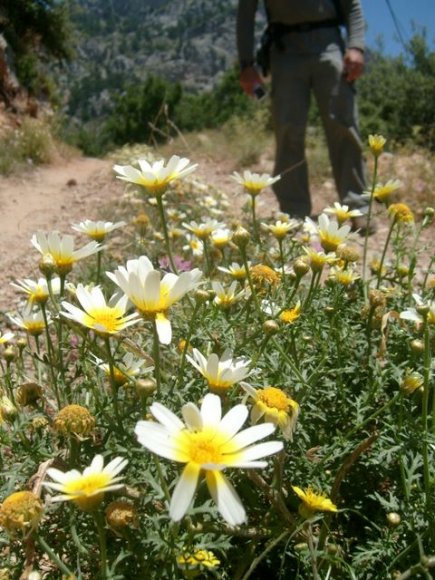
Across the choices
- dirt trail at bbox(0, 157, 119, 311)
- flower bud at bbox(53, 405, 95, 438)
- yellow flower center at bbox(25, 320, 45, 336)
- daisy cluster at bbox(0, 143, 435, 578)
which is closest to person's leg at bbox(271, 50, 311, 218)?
dirt trail at bbox(0, 157, 119, 311)

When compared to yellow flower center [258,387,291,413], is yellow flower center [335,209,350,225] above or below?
→ above

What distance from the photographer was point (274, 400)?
3.23 ft

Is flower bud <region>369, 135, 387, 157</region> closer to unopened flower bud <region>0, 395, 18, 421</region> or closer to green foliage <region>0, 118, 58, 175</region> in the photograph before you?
unopened flower bud <region>0, 395, 18, 421</region>

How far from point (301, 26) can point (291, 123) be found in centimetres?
59

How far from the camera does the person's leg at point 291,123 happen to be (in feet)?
13.0

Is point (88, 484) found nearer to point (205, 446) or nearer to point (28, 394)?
point (205, 446)

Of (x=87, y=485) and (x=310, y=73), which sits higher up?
(x=310, y=73)

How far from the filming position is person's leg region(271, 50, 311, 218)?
3.96m

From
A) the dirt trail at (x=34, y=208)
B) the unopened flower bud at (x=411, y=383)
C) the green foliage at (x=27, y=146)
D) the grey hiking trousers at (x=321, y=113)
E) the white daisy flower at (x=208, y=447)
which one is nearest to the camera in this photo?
the white daisy flower at (x=208, y=447)

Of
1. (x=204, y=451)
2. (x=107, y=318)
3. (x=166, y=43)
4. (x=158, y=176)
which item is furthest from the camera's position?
(x=166, y=43)

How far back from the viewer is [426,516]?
40.6 inches

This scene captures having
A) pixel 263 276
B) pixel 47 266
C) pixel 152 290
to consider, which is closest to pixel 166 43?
pixel 263 276

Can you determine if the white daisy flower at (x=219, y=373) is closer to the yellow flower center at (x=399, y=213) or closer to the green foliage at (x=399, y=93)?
the yellow flower center at (x=399, y=213)

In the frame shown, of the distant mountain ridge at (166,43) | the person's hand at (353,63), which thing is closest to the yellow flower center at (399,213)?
the person's hand at (353,63)
